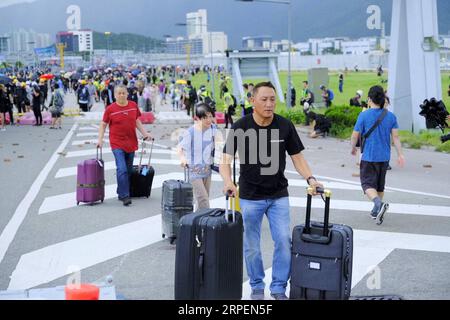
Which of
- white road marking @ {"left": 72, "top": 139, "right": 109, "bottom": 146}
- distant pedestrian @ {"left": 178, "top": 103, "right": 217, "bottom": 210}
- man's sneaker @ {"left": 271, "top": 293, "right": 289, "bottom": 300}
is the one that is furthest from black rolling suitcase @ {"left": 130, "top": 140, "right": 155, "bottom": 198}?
white road marking @ {"left": 72, "top": 139, "right": 109, "bottom": 146}

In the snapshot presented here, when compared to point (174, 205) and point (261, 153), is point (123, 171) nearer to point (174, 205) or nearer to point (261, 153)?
point (174, 205)

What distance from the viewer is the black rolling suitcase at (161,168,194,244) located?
9.62 m

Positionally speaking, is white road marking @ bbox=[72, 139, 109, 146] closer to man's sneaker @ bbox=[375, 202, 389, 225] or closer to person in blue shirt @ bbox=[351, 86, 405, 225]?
person in blue shirt @ bbox=[351, 86, 405, 225]

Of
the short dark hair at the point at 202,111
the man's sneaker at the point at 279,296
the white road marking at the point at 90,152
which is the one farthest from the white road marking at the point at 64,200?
the man's sneaker at the point at 279,296

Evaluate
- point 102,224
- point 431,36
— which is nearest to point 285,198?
point 102,224

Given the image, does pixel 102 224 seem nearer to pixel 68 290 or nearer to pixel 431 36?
pixel 68 290

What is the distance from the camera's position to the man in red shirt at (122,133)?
1219cm

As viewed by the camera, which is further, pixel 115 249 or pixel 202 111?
pixel 202 111

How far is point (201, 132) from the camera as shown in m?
10.1

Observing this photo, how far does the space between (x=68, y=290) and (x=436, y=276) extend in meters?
4.29

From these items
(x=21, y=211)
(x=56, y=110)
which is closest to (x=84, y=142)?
(x=56, y=110)

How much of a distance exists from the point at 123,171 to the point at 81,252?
3.11m

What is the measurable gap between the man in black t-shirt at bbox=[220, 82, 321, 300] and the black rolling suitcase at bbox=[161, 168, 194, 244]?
8.30ft

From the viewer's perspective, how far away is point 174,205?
9.70m
